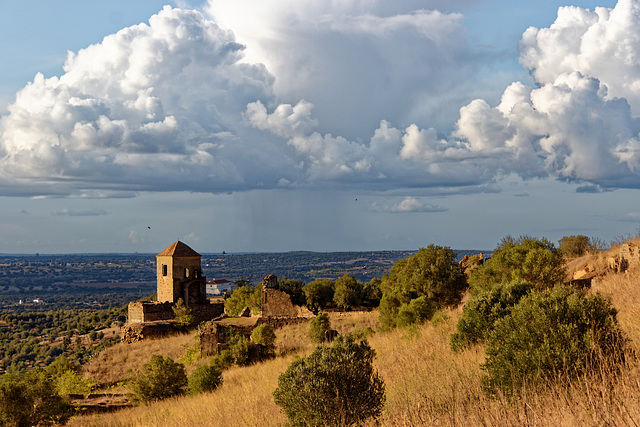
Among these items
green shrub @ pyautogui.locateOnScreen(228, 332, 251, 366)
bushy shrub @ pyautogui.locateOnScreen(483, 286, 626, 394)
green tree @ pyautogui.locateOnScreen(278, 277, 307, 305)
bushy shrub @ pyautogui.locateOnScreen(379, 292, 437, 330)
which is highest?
bushy shrub @ pyautogui.locateOnScreen(483, 286, 626, 394)

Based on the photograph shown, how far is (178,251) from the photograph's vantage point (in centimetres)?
4741

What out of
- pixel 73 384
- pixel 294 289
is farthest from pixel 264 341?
pixel 294 289

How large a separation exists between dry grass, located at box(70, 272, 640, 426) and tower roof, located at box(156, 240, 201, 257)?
2585 centimetres

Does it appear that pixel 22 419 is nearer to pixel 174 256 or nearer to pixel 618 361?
pixel 618 361

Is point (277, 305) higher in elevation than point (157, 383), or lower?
higher

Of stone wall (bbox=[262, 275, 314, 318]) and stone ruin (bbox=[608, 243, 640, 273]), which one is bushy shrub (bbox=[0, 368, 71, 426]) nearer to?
stone wall (bbox=[262, 275, 314, 318])

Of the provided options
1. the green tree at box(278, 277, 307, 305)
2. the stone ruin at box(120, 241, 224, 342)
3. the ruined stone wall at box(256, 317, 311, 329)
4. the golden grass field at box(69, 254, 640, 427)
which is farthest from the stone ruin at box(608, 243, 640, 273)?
the stone ruin at box(120, 241, 224, 342)

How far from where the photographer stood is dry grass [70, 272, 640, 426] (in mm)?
5309

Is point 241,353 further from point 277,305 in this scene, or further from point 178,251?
point 178,251

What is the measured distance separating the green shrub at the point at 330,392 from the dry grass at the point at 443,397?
1.46ft

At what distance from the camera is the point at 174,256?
46.7 m

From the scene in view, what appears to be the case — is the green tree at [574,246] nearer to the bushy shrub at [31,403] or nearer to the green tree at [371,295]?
the green tree at [371,295]

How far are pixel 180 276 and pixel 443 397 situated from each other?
41.3m

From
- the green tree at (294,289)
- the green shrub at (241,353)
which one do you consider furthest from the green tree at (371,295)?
the green shrub at (241,353)
